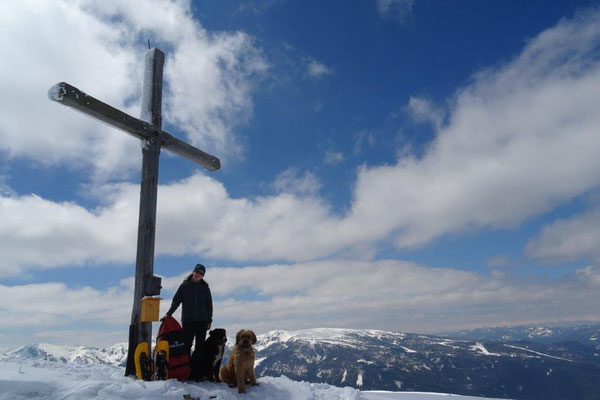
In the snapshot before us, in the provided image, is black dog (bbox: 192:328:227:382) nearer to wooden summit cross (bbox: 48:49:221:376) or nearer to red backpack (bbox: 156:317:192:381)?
red backpack (bbox: 156:317:192:381)

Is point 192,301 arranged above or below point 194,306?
above

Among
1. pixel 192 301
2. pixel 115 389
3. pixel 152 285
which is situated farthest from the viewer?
pixel 192 301

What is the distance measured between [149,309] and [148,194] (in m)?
2.42

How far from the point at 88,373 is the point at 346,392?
4968 millimetres

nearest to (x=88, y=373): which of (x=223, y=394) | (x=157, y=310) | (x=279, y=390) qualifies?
(x=157, y=310)

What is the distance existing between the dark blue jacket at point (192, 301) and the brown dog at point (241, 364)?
1.00 metres

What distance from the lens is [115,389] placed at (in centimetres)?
517

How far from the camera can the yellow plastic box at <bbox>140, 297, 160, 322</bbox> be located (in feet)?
24.6

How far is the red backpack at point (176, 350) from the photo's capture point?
722cm

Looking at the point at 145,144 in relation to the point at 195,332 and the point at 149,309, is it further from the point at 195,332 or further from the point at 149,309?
the point at 195,332

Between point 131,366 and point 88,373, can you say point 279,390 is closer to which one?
point 131,366

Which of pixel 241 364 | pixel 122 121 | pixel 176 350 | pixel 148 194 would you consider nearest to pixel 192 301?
pixel 176 350

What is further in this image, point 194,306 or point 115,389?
point 194,306

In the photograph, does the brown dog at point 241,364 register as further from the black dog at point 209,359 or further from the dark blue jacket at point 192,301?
the dark blue jacket at point 192,301
